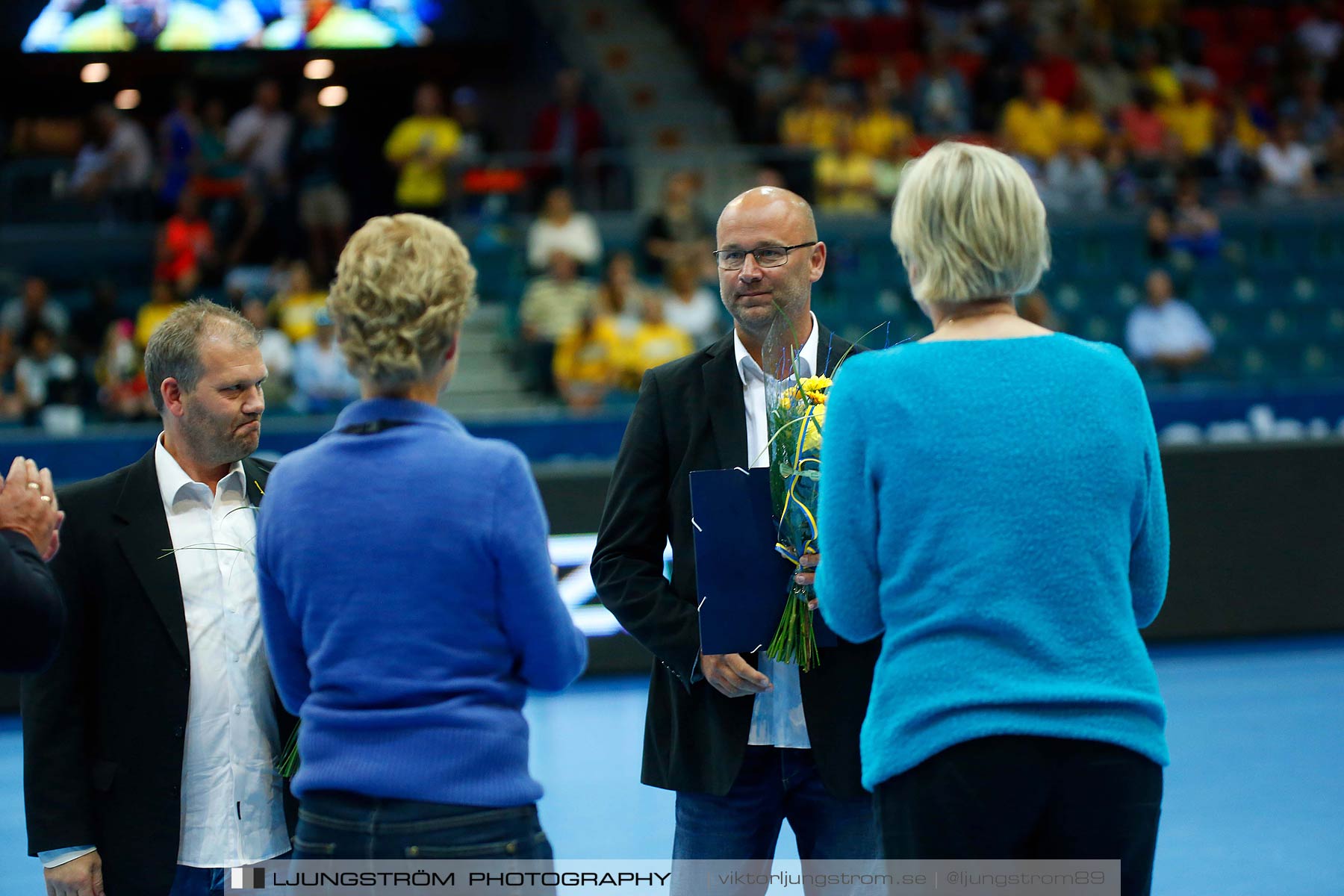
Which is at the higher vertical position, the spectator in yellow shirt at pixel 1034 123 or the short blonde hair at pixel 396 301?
the spectator in yellow shirt at pixel 1034 123

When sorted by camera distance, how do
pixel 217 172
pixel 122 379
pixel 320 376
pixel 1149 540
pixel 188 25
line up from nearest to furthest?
pixel 1149 540
pixel 122 379
pixel 320 376
pixel 217 172
pixel 188 25

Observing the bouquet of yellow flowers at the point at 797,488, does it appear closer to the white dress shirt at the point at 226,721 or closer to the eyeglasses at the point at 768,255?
the eyeglasses at the point at 768,255

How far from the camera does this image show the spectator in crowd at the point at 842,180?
1189cm

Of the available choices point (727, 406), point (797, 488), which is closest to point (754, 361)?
point (727, 406)

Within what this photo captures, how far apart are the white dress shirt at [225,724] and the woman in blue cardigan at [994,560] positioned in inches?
46.6

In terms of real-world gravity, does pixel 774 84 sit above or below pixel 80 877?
above

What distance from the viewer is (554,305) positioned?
32.7 feet

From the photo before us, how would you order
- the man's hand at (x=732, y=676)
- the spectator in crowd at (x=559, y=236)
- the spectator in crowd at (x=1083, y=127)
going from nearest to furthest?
the man's hand at (x=732, y=676) < the spectator in crowd at (x=559, y=236) < the spectator in crowd at (x=1083, y=127)

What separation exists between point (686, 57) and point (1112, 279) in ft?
17.9

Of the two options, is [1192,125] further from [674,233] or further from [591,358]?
[591,358]

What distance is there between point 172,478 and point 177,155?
10146mm

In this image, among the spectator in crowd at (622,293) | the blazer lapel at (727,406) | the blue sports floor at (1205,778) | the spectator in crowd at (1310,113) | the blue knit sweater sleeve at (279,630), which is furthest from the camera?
the spectator in crowd at (1310,113)

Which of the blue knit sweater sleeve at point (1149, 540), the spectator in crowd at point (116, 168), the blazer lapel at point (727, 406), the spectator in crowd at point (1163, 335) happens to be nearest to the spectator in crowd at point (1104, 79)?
the spectator in crowd at point (1163, 335)

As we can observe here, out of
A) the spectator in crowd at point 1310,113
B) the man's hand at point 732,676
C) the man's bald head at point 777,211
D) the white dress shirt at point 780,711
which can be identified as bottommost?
the white dress shirt at point 780,711
